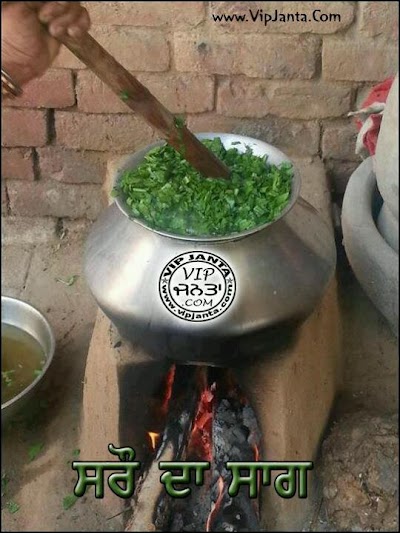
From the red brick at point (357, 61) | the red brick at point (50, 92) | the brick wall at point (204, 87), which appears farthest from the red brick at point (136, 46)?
the red brick at point (357, 61)

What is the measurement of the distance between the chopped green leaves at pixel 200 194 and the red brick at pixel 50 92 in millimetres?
618

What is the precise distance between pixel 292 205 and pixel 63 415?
2.18ft

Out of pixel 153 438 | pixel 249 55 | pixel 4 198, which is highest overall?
pixel 249 55

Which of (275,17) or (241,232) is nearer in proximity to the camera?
(241,232)

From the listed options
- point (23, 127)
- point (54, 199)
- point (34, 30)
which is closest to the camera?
point (34, 30)

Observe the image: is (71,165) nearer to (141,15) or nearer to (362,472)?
(141,15)

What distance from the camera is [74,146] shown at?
1853mm

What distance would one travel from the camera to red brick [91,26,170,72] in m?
1.66

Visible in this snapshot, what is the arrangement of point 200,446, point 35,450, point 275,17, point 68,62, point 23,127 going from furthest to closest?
1. point 23,127
2. point 68,62
3. point 275,17
4. point 35,450
5. point 200,446

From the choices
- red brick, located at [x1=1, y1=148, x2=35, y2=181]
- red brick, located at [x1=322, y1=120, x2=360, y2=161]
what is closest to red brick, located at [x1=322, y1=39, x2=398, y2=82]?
red brick, located at [x1=322, y1=120, x2=360, y2=161]

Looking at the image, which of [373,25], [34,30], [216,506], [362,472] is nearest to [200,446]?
[216,506]

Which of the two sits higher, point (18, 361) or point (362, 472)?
point (18, 361)

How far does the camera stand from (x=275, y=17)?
5.17ft

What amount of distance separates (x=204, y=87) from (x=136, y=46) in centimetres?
18
